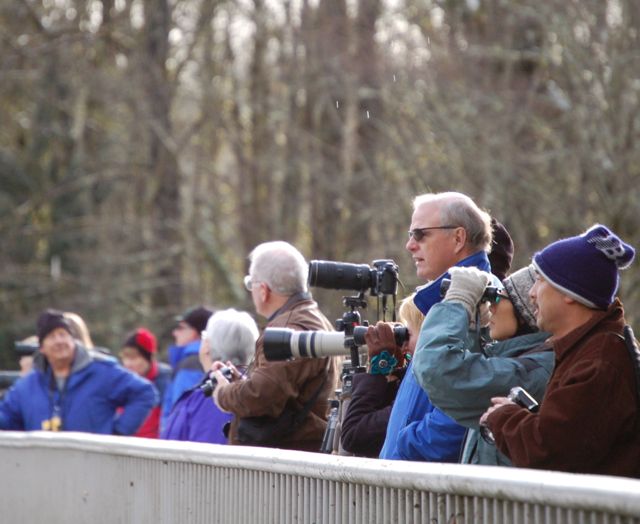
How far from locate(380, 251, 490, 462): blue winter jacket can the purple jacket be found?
2.53 m

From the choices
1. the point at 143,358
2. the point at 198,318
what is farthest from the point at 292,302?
the point at 143,358

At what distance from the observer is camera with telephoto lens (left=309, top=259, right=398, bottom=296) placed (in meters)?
6.30

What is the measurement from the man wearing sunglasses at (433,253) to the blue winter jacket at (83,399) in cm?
465

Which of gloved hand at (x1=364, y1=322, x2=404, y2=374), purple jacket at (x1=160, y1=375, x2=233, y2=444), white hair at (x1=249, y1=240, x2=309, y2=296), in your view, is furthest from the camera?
purple jacket at (x1=160, y1=375, x2=233, y2=444)

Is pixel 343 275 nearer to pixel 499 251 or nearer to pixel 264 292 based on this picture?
pixel 499 251

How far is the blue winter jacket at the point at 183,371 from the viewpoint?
948cm

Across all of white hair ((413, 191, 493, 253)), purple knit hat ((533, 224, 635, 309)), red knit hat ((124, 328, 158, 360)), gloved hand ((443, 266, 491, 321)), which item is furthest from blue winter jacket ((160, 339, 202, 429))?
purple knit hat ((533, 224, 635, 309))

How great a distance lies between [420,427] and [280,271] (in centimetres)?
226

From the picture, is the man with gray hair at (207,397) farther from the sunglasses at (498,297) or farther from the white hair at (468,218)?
the sunglasses at (498,297)

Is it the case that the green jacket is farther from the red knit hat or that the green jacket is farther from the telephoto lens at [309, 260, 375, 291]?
the red knit hat

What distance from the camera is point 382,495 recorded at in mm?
4500

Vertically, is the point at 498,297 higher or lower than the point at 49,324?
higher

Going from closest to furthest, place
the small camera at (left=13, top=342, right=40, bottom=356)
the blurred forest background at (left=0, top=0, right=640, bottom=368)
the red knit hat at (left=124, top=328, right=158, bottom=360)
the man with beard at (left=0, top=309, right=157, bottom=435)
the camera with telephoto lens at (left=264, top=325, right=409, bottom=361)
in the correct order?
the camera with telephoto lens at (left=264, top=325, right=409, bottom=361), the man with beard at (left=0, top=309, right=157, bottom=435), the small camera at (left=13, top=342, right=40, bottom=356), the red knit hat at (left=124, top=328, right=158, bottom=360), the blurred forest background at (left=0, top=0, right=640, bottom=368)

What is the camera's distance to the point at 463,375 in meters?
4.95
